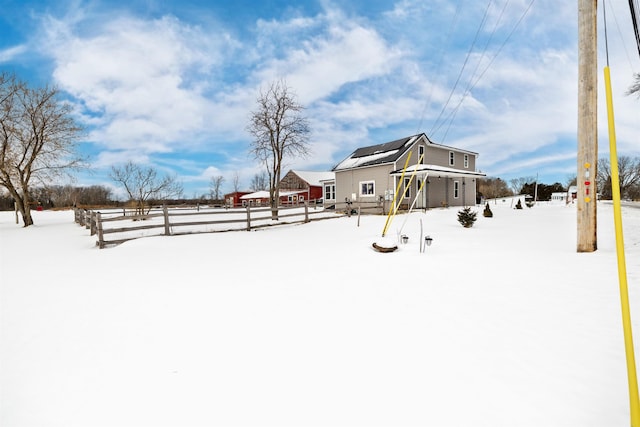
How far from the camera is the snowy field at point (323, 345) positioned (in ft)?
7.39

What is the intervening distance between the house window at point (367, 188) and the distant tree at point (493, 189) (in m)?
40.7

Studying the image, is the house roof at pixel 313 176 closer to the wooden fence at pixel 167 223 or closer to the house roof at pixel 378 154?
the house roof at pixel 378 154

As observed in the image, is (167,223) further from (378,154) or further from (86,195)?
(86,195)

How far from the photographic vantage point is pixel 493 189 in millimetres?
62469

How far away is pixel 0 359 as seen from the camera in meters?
3.05

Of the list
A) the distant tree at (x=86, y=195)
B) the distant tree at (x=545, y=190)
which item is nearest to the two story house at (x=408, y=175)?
the distant tree at (x=545, y=190)

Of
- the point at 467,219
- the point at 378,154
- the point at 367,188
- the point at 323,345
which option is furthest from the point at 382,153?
the point at 323,345

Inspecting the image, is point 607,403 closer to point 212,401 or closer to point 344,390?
point 344,390

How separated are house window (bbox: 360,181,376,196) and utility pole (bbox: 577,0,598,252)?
16733 millimetres

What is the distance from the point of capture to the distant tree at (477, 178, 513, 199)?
5788 centimetres

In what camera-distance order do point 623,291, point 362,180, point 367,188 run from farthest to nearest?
point 362,180
point 367,188
point 623,291

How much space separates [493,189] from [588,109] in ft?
212

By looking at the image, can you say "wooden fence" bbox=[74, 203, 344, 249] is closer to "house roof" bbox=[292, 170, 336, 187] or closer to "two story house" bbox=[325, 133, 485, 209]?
"two story house" bbox=[325, 133, 485, 209]

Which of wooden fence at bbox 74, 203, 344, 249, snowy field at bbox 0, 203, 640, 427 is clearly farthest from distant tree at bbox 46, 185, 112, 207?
snowy field at bbox 0, 203, 640, 427
